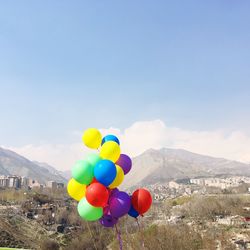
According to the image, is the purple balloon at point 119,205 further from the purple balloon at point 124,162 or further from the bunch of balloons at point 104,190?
the purple balloon at point 124,162

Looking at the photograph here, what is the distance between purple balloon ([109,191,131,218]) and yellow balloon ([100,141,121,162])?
71cm

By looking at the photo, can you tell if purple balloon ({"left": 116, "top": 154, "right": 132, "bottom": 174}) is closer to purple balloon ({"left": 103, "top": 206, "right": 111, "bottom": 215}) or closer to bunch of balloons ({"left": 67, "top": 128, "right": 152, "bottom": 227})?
bunch of balloons ({"left": 67, "top": 128, "right": 152, "bottom": 227})

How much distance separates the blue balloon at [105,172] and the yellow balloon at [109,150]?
23 centimetres

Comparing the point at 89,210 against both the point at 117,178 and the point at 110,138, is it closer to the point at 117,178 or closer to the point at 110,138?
the point at 117,178

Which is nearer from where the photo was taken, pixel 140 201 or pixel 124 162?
pixel 140 201

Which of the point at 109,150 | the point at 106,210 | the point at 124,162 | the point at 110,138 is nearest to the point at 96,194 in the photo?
the point at 106,210

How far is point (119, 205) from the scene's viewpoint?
5914mm

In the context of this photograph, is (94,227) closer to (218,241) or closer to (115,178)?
(218,241)

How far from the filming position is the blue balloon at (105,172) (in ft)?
18.9

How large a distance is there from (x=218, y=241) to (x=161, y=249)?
10.3m

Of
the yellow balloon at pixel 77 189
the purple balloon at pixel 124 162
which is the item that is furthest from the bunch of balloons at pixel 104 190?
the purple balloon at pixel 124 162

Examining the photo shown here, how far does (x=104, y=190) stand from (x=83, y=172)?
0.49 metres

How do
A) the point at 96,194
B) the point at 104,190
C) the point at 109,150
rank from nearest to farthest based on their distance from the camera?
the point at 96,194
the point at 104,190
the point at 109,150

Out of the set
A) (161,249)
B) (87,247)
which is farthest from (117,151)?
(87,247)
